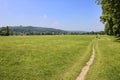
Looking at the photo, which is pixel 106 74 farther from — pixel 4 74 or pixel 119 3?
pixel 119 3

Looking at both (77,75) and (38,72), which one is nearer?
(77,75)

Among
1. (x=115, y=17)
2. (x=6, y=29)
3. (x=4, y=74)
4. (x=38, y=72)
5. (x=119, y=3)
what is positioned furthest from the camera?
(x=6, y=29)

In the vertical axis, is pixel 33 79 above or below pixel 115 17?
below

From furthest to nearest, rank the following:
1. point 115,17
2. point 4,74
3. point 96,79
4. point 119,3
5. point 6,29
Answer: point 6,29, point 115,17, point 119,3, point 4,74, point 96,79

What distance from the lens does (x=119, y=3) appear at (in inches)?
1742

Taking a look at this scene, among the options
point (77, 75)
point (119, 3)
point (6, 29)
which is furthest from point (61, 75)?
point (6, 29)

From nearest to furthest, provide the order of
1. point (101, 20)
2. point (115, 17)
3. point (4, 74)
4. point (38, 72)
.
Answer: point (4, 74), point (38, 72), point (115, 17), point (101, 20)

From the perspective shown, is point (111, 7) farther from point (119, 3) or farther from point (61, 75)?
point (61, 75)

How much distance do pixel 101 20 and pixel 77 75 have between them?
54.0 meters

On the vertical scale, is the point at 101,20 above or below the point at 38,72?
above

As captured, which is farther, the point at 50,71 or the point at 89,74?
the point at 50,71

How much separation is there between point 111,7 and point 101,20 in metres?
21.2

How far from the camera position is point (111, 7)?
46156 millimetres

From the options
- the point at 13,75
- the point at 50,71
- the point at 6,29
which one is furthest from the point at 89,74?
the point at 6,29
